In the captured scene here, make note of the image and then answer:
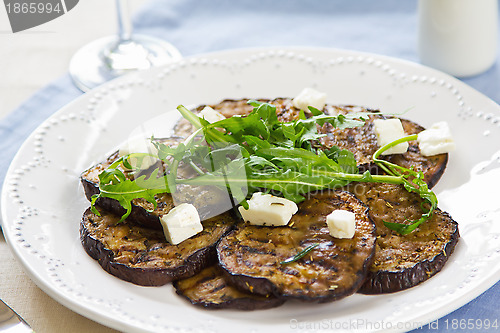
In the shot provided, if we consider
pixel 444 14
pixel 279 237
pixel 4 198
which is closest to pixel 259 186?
pixel 279 237

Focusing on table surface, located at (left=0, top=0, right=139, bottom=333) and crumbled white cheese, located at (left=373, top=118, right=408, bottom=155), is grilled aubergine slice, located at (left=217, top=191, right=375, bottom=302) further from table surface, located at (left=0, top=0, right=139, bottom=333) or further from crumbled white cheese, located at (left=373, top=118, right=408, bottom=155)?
table surface, located at (left=0, top=0, right=139, bottom=333)

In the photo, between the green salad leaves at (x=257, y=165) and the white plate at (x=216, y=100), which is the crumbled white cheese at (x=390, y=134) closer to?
the green salad leaves at (x=257, y=165)

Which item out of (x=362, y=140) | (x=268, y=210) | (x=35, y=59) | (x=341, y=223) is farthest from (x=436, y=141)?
(x=35, y=59)

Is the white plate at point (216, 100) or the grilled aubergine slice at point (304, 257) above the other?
the grilled aubergine slice at point (304, 257)

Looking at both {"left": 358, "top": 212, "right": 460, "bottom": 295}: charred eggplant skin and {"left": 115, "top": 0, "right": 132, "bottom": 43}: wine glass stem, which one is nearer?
{"left": 358, "top": 212, "right": 460, "bottom": 295}: charred eggplant skin

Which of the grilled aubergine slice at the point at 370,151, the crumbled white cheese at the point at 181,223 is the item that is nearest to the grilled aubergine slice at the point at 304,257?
the crumbled white cheese at the point at 181,223

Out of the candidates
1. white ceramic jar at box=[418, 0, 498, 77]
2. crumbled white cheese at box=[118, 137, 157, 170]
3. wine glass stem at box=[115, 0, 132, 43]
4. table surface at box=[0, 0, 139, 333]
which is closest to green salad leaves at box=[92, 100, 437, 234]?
crumbled white cheese at box=[118, 137, 157, 170]

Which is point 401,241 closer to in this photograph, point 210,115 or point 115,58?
point 210,115
